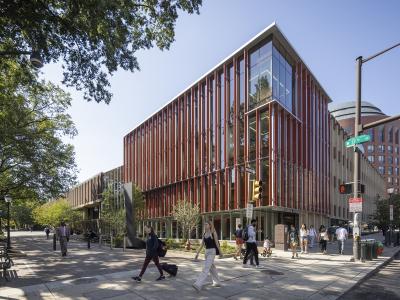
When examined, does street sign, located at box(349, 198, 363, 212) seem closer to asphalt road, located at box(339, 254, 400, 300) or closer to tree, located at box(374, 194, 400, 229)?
asphalt road, located at box(339, 254, 400, 300)

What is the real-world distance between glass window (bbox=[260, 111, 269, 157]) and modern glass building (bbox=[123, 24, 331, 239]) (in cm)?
8

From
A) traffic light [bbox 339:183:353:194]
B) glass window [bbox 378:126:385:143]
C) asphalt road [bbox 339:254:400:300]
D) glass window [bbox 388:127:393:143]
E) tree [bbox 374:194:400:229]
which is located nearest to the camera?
asphalt road [bbox 339:254:400:300]

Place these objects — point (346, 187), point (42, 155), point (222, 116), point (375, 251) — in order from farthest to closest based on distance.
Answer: point (222, 116) < point (42, 155) < point (375, 251) < point (346, 187)

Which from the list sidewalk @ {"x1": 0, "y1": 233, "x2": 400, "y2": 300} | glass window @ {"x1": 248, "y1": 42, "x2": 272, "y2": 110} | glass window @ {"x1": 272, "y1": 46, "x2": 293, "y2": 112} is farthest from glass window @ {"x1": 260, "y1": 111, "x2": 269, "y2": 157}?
sidewalk @ {"x1": 0, "y1": 233, "x2": 400, "y2": 300}

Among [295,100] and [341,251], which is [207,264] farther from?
[295,100]

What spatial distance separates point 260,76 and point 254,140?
5.18 meters

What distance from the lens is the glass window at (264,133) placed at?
98.3ft

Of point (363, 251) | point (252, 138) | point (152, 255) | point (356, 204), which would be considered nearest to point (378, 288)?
point (152, 255)

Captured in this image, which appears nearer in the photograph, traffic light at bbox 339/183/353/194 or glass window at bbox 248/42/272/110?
traffic light at bbox 339/183/353/194

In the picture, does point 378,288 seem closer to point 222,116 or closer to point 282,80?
point 282,80

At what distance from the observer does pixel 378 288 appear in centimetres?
1091

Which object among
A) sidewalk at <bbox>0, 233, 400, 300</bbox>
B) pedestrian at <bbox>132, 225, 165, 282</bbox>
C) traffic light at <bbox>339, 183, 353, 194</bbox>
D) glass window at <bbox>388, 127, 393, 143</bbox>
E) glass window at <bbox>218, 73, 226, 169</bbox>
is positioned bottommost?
sidewalk at <bbox>0, 233, 400, 300</bbox>

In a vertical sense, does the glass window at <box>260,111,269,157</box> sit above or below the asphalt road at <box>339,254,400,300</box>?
above

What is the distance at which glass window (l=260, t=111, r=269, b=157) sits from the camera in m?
30.0
